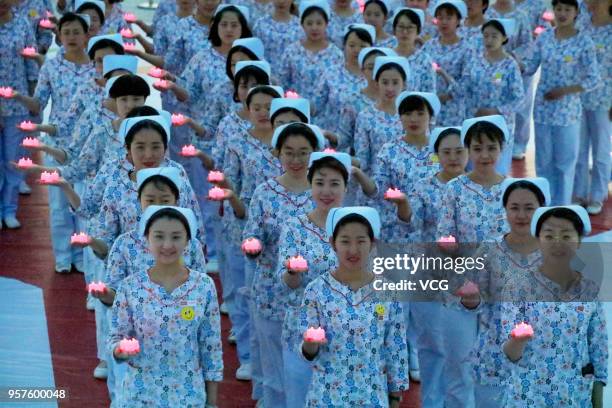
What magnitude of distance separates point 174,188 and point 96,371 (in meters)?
1.60

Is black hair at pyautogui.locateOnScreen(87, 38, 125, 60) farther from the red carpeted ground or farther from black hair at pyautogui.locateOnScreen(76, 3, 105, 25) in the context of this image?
the red carpeted ground

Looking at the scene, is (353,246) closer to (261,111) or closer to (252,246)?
(252,246)

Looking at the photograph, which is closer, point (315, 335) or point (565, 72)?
point (315, 335)

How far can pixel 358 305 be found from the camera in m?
5.88

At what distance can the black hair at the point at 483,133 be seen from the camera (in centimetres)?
699

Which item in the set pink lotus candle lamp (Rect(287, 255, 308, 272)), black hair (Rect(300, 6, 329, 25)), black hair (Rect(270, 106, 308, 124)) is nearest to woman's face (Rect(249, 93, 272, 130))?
black hair (Rect(270, 106, 308, 124))

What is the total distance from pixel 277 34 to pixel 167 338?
488cm

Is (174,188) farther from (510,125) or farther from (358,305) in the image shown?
(510,125)

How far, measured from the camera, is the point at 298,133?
7.02 meters

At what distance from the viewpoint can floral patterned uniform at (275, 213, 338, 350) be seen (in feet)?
21.2

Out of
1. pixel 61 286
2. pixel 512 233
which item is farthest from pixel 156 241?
pixel 61 286

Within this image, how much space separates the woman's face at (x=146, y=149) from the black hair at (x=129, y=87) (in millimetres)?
843

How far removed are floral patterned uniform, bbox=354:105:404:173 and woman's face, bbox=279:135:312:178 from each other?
1.21m

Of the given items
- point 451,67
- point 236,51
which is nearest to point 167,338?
point 236,51
